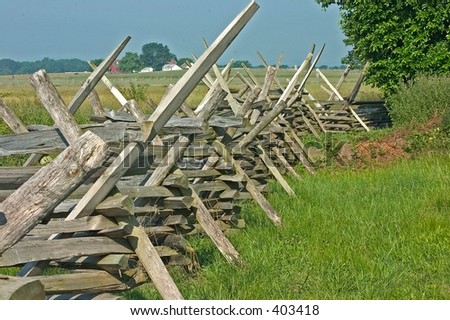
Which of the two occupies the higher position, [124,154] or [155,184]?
[155,184]

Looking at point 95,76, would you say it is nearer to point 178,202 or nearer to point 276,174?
point 178,202

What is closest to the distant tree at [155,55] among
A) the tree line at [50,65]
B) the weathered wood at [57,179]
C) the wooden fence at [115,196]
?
the tree line at [50,65]

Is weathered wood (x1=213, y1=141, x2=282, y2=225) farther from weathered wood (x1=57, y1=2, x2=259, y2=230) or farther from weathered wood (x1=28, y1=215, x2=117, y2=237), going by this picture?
weathered wood (x1=28, y1=215, x2=117, y2=237)

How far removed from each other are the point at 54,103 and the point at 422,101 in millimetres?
12325

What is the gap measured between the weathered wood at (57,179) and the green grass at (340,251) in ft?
6.36

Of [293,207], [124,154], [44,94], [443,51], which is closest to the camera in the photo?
[124,154]

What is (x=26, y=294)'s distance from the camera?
10.2 feet

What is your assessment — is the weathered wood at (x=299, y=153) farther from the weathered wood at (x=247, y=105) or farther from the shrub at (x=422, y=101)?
the shrub at (x=422, y=101)

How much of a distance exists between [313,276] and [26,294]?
3.22 metres

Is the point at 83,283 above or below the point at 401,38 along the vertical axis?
below

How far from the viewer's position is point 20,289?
3.08 meters

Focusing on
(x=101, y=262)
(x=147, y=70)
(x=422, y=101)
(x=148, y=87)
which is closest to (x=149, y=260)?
(x=101, y=262)
